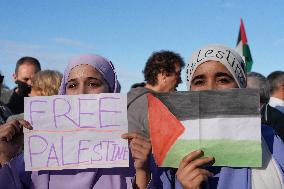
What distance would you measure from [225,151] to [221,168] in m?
0.10

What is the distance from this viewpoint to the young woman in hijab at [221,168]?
80.4 inches

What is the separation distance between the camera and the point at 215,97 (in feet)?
Answer: 6.98

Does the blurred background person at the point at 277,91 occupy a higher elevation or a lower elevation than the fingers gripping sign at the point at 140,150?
higher

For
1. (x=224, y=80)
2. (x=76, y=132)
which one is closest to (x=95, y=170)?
(x=76, y=132)

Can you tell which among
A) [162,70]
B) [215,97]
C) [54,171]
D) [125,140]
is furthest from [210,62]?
[162,70]

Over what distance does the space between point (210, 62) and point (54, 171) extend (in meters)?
1.07

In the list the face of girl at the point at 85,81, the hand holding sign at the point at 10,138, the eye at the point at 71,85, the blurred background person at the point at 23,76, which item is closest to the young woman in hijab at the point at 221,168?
the face of girl at the point at 85,81

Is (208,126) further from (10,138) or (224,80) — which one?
(10,138)

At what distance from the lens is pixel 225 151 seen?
6.94ft

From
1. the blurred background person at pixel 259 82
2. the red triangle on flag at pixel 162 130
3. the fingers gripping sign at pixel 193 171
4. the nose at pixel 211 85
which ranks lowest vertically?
the fingers gripping sign at pixel 193 171

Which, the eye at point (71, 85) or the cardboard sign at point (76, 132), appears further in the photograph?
the eye at point (71, 85)

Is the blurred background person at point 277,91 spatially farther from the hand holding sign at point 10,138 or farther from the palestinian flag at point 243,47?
the hand holding sign at point 10,138

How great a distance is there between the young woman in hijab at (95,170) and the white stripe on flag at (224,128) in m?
0.23

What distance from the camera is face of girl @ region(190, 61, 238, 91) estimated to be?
2.40 m
